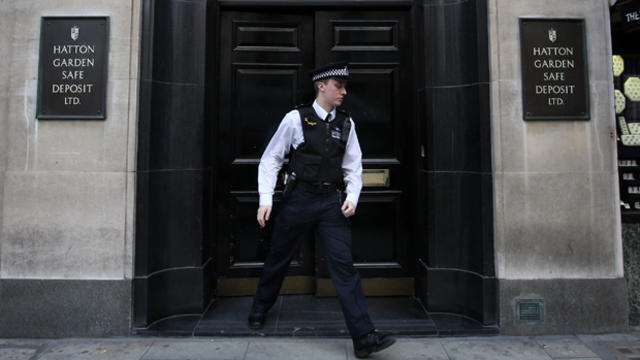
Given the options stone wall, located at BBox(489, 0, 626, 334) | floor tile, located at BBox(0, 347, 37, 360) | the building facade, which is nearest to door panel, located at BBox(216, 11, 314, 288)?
the building facade

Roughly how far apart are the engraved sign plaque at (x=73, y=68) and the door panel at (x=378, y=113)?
2248 millimetres

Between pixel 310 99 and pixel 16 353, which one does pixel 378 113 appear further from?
pixel 16 353

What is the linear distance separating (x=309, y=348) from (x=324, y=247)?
900 millimetres

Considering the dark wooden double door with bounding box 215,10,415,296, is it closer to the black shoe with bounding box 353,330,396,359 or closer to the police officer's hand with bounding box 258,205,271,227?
the police officer's hand with bounding box 258,205,271,227

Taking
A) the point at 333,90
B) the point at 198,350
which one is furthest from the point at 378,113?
the point at 198,350

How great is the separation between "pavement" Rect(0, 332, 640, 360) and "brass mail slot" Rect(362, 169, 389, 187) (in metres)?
1.70

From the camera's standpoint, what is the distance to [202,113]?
13.9ft

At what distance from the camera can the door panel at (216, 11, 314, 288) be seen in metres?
4.68

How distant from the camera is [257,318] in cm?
387

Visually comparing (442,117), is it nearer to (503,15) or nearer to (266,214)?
(503,15)

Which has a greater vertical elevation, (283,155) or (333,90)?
(333,90)

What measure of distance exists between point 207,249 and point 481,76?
335 cm

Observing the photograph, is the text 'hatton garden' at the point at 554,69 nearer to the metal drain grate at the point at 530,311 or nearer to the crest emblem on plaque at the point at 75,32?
the metal drain grate at the point at 530,311

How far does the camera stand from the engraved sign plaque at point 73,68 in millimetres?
3873
